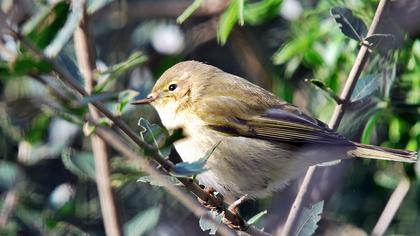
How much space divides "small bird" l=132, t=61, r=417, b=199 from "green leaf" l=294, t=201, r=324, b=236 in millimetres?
433

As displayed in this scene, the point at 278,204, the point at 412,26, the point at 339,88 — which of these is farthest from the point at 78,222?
the point at 412,26

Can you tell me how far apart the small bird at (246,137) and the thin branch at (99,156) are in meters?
0.42

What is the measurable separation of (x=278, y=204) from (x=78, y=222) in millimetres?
1068

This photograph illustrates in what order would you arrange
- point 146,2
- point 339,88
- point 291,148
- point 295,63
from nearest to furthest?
point 291,148 < point 339,88 < point 295,63 < point 146,2

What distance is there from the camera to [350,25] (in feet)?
10.5

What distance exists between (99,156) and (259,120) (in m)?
0.88

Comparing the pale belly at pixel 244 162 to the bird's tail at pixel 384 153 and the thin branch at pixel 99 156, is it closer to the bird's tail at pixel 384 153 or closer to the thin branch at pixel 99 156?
the bird's tail at pixel 384 153

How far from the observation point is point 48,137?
4055 mm

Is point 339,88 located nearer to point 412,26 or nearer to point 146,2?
point 412,26

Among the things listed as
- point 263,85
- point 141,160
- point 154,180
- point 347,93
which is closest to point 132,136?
point 141,160

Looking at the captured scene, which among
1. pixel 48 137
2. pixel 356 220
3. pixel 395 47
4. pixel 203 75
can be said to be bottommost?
pixel 356 220

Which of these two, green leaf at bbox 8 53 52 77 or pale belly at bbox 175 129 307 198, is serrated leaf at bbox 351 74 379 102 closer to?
pale belly at bbox 175 129 307 198

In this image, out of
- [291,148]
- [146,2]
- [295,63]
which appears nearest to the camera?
[291,148]

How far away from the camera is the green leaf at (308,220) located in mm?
3025
